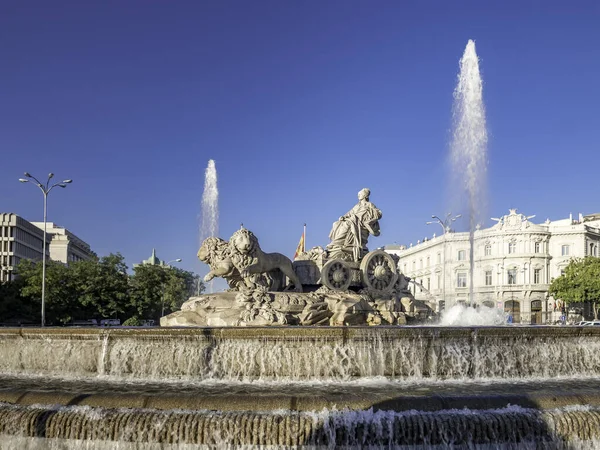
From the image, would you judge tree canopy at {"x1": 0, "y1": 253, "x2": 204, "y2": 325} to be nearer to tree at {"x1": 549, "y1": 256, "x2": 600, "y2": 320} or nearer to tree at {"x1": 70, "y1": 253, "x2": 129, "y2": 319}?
tree at {"x1": 70, "y1": 253, "x2": 129, "y2": 319}

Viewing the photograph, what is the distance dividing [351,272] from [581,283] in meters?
51.7

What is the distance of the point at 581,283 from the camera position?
6494cm

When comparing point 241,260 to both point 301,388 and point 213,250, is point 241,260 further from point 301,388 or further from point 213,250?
point 301,388

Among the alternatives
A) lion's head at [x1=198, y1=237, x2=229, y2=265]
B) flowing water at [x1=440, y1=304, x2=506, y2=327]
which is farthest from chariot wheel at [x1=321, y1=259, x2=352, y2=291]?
flowing water at [x1=440, y1=304, x2=506, y2=327]

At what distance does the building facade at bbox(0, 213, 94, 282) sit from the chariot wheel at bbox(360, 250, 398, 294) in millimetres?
66674

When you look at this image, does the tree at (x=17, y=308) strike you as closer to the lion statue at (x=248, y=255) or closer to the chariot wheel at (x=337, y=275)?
the lion statue at (x=248, y=255)

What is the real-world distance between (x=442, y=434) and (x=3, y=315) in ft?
140

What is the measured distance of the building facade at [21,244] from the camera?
89.1 meters

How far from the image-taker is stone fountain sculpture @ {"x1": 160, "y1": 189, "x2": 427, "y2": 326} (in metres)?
18.5

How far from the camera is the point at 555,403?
977 centimetres

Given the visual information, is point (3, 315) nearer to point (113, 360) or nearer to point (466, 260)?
point (113, 360)

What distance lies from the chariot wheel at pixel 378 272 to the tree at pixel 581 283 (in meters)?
48.9

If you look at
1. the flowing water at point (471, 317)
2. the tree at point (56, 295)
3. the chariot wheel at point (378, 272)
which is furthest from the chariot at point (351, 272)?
the tree at point (56, 295)

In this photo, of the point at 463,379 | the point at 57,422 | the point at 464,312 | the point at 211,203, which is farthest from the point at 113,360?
the point at 211,203
